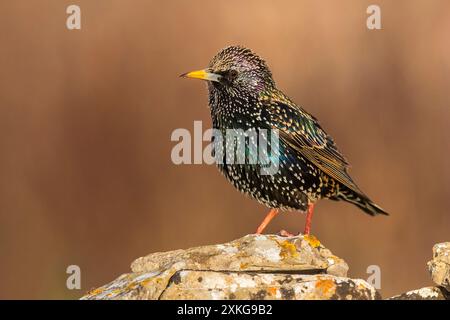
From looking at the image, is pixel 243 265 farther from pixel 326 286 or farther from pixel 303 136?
pixel 303 136

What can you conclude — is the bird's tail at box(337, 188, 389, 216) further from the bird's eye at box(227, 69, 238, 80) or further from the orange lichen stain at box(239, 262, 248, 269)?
the orange lichen stain at box(239, 262, 248, 269)

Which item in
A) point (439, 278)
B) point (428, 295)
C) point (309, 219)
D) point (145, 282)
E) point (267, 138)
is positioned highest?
point (267, 138)

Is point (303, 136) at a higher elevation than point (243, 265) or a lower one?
higher

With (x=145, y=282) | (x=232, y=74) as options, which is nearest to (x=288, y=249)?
(x=145, y=282)

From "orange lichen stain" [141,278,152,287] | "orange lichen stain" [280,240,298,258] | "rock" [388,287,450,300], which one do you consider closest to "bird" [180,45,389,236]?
"orange lichen stain" [280,240,298,258]

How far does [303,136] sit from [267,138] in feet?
1.25

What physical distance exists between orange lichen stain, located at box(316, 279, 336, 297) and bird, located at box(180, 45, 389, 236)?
143cm

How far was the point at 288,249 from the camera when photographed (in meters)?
5.19

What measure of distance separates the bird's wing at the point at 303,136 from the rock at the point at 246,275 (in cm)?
94

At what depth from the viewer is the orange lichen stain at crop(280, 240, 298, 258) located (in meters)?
5.14

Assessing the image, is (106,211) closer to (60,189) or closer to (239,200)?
(60,189)
